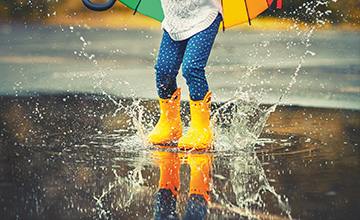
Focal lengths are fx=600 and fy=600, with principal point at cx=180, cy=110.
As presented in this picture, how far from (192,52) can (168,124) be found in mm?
485

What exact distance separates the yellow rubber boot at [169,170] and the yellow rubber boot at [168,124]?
9.5 inches

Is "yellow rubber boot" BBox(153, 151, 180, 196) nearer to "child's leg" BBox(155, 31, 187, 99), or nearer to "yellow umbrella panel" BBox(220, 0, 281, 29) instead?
"child's leg" BBox(155, 31, 187, 99)

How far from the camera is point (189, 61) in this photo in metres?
2.82

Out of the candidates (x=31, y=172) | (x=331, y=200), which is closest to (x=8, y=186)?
(x=31, y=172)

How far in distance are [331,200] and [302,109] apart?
99.3 inches

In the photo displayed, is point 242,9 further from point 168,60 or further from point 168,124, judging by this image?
point 168,124

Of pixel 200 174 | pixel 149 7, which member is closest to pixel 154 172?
pixel 200 174

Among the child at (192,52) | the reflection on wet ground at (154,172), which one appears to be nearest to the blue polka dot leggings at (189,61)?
the child at (192,52)

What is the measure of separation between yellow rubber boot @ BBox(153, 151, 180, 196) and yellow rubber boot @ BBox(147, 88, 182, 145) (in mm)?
240

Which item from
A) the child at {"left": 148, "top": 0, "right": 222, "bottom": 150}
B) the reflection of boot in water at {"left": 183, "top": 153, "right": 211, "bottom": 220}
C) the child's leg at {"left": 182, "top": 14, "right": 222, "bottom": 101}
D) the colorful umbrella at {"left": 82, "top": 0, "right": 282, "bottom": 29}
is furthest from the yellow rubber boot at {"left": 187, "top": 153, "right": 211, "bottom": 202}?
the colorful umbrella at {"left": 82, "top": 0, "right": 282, "bottom": 29}

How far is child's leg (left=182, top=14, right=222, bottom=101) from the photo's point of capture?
2.82 metres

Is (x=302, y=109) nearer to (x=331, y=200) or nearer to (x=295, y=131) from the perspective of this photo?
(x=295, y=131)

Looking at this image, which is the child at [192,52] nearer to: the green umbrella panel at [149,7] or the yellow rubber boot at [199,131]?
the yellow rubber boot at [199,131]

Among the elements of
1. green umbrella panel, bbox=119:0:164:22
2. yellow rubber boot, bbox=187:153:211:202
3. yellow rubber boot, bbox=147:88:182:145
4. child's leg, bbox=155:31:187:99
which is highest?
green umbrella panel, bbox=119:0:164:22
